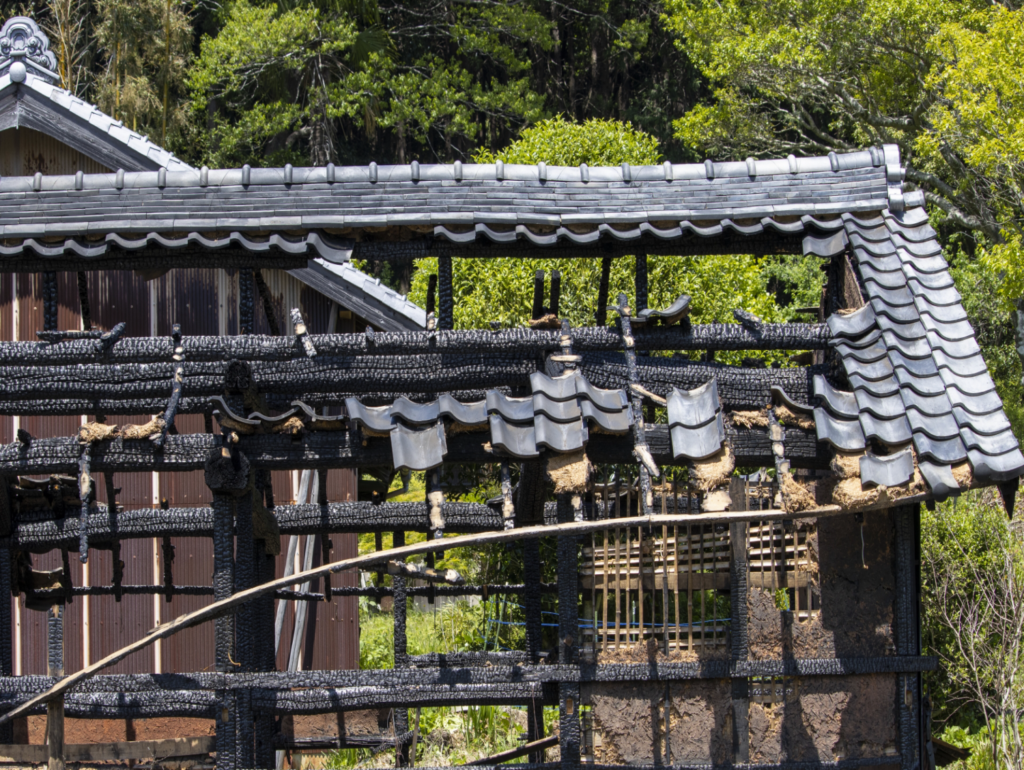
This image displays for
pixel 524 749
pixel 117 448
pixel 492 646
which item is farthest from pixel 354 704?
pixel 492 646

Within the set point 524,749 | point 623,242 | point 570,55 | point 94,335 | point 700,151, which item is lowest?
point 524,749

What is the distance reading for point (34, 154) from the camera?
11.1 metres

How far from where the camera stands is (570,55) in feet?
93.6

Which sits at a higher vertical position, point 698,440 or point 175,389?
point 175,389

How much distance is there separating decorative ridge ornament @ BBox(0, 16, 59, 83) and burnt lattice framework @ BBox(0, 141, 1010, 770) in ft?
15.7

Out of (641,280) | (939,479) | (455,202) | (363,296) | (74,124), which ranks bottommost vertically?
(939,479)

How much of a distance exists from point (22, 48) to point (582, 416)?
8.03 m

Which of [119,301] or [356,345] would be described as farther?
[119,301]

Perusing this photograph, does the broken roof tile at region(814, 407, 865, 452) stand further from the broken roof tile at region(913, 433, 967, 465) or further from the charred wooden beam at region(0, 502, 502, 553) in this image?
the charred wooden beam at region(0, 502, 502, 553)

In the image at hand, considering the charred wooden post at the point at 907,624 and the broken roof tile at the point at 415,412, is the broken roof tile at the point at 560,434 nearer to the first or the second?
the broken roof tile at the point at 415,412

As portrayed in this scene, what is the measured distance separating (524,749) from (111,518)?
3372 mm

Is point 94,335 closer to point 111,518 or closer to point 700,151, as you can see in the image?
point 111,518

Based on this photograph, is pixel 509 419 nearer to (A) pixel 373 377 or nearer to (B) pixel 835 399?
(A) pixel 373 377

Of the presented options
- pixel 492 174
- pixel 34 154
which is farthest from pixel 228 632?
pixel 34 154
